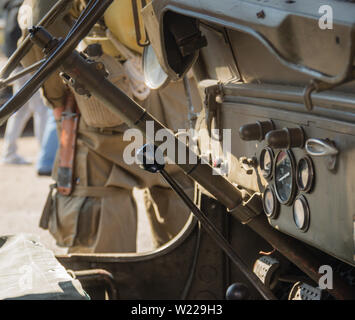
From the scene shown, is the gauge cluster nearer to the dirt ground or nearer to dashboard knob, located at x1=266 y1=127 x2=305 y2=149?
dashboard knob, located at x1=266 y1=127 x2=305 y2=149

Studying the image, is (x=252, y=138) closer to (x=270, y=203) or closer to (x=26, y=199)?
(x=270, y=203)

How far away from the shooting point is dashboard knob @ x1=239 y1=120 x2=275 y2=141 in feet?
5.85

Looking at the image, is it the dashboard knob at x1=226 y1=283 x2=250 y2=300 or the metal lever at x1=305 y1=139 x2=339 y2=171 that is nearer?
the metal lever at x1=305 y1=139 x2=339 y2=171

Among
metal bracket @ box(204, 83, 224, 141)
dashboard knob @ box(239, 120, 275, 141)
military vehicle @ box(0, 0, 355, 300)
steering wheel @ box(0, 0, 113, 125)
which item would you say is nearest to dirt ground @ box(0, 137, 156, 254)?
military vehicle @ box(0, 0, 355, 300)

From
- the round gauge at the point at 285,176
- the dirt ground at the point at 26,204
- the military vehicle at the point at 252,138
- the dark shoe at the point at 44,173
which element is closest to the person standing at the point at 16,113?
the dirt ground at the point at 26,204

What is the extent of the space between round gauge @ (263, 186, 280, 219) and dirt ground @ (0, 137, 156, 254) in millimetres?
2778

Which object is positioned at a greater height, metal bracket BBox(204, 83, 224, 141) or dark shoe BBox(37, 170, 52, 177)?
metal bracket BBox(204, 83, 224, 141)

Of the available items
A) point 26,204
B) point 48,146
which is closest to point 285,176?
point 26,204

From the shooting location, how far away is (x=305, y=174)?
1676 mm

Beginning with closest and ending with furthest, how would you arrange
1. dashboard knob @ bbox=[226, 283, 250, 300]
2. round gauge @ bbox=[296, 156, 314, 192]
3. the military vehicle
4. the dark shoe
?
the military vehicle
round gauge @ bbox=[296, 156, 314, 192]
dashboard knob @ bbox=[226, 283, 250, 300]
the dark shoe

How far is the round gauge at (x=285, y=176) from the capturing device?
1737 millimetres

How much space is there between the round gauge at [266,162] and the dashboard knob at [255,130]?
54 mm
